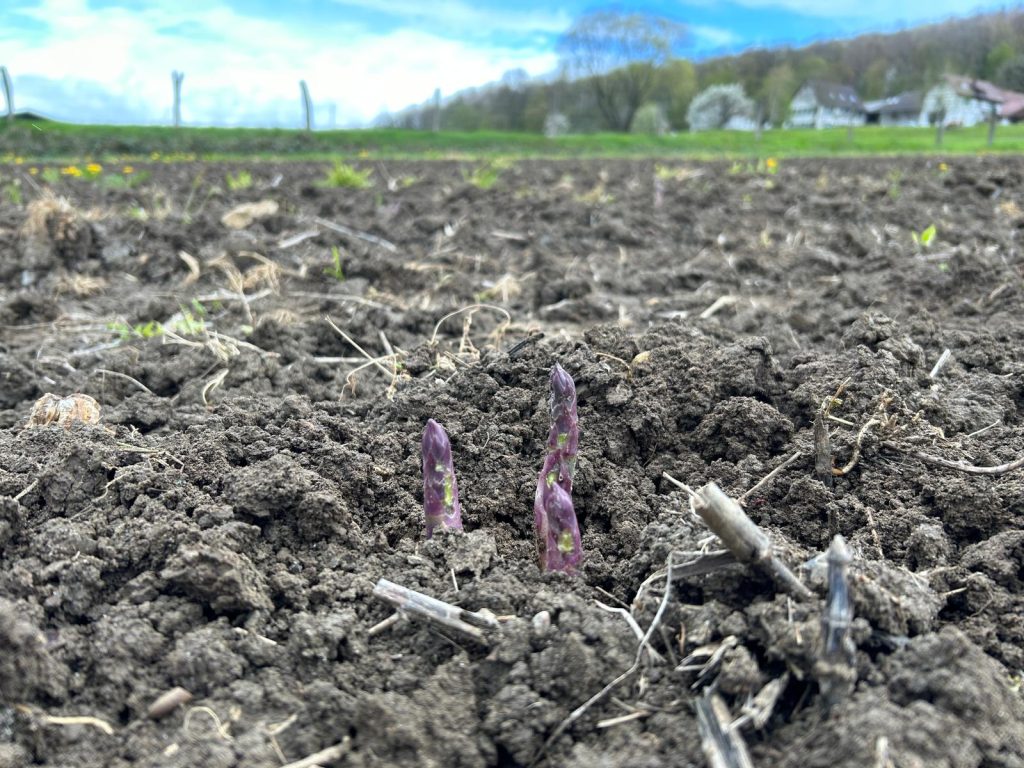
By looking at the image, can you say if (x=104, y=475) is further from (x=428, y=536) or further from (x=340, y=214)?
(x=340, y=214)

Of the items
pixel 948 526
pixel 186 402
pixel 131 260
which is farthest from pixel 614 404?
pixel 131 260

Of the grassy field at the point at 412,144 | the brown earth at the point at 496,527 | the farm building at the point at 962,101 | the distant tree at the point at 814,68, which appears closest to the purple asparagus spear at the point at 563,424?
the brown earth at the point at 496,527

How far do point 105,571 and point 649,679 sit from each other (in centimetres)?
132

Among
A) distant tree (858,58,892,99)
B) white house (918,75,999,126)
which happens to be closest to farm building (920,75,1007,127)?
white house (918,75,999,126)

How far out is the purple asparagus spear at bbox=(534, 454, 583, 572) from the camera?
1.99 m

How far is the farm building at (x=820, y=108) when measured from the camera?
48125 mm

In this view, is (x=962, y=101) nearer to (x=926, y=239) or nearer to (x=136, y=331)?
(x=926, y=239)

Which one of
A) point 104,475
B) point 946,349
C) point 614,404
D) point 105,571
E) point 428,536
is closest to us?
point 105,571

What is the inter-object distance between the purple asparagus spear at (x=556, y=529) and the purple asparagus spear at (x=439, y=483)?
244 millimetres

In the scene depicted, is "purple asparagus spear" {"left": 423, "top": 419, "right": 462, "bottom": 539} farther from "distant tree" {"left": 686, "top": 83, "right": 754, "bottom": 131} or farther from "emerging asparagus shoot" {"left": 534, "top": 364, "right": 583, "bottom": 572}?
"distant tree" {"left": 686, "top": 83, "right": 754, "bottom": 131}

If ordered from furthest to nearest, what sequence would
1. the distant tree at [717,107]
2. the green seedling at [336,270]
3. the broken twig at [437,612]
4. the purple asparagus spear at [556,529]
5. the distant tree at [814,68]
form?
the distant tree at [717,107] < the distant tree at [814,68] < the green seedling at [336,270] < the purple asparagus spear at [556,529] < the broken twig at [437,612]

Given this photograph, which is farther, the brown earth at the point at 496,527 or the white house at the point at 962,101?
the white house at the point at 962,101

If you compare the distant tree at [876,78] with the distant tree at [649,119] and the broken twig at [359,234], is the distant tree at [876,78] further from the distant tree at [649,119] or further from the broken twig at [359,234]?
the broken twig at [359,234]

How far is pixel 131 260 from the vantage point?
6250 millimetres
